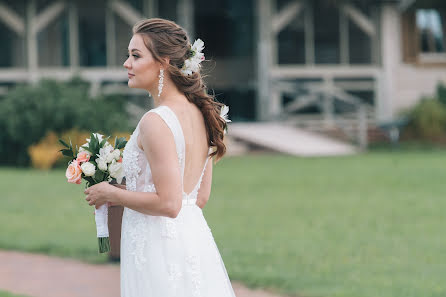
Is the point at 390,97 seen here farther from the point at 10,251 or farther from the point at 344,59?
the point at 10,251

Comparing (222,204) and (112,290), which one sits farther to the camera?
(222,204)

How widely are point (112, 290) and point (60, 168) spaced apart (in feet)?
35.8

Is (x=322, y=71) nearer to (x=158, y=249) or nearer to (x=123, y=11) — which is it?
(x=123, y=11)

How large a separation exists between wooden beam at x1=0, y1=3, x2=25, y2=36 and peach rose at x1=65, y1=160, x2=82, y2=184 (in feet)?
63.4

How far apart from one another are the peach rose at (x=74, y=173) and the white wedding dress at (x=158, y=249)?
8.6 inches

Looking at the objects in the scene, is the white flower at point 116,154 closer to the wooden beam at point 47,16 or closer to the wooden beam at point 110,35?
the wooden beam at point 47,16

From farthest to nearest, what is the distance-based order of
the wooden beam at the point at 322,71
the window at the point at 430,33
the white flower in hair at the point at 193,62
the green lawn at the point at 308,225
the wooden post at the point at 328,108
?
the window at the point at 430,33, the wooden beam at the point at 322,71, the wooden post at the point at 328,108, the green lawn at the point at 308,225, the white flower in hair at the point at 193,62

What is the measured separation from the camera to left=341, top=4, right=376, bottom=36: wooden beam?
23.1 metres

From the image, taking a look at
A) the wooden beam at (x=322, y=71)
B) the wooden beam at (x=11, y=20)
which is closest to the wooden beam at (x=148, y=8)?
the wooden beam at (x=11, y=20)

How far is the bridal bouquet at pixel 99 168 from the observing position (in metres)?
3.04

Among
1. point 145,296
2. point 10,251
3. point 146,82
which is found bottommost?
point 10,251

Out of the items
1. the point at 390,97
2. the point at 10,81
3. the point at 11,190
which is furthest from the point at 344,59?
the point at 11,190

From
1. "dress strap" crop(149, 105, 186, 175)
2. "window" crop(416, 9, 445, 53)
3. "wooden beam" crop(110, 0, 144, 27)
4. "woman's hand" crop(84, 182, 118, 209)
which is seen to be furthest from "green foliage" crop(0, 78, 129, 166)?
"dress strap" crop(149, 105, 186, 175)

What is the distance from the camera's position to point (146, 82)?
2.92 metres
